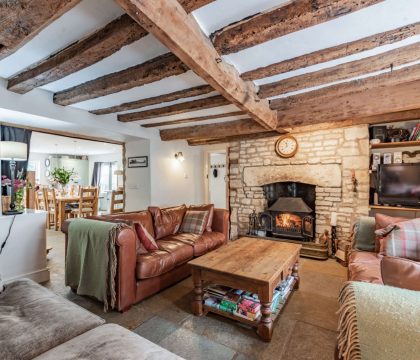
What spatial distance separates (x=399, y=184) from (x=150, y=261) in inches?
138

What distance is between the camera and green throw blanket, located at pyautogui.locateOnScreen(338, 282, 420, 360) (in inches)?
30.1

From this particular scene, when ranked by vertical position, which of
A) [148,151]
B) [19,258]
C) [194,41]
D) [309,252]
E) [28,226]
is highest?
[194,41]

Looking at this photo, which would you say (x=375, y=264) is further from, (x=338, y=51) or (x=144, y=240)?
(x=144, y=240)

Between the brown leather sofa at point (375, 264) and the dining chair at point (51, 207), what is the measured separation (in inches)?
243

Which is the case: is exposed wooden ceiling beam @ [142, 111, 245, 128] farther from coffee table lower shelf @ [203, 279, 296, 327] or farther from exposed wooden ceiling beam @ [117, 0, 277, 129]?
coffee table lower shelf @ [203, 279, 296, 327]

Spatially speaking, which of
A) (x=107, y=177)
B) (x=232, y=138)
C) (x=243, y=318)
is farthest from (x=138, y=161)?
(x=107, y=177)

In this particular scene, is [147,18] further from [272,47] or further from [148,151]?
[148,151]

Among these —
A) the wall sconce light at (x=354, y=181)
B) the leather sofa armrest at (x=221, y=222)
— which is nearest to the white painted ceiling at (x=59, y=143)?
the leather sofa armrest at (x=221, y=222)

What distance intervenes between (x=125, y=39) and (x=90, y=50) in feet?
1.06

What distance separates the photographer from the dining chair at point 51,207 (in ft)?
19.1

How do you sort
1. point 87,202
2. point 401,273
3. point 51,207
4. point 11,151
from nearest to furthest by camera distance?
point 401,273
point 11,151
point 87,202
point 51,207

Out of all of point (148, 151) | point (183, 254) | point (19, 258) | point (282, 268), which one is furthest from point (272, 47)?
point (19, 258)

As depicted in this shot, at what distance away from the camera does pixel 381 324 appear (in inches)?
32.4

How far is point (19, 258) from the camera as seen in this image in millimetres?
2775
